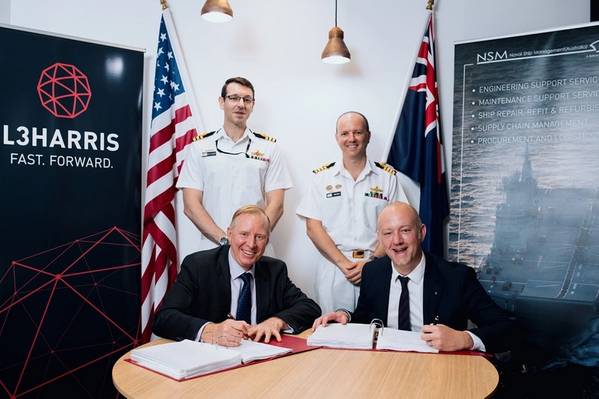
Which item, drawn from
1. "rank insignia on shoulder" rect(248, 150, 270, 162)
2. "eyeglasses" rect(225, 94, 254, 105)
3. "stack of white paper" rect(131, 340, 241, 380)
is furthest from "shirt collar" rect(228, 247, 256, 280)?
"eyeglasses" rect(225, 94, 254, 105)

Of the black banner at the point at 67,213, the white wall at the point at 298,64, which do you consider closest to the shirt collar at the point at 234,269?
the black banner at the point at 67,213

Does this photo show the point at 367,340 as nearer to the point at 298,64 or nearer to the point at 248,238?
the point at 248,238

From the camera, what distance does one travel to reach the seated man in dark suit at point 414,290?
2.29 metres

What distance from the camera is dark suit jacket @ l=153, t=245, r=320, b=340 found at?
225 cm

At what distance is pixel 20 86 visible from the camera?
328cm

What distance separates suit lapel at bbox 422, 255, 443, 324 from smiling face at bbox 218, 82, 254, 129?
5.71ft

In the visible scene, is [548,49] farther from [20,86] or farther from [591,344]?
[20,86]

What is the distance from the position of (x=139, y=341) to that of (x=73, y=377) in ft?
1.55

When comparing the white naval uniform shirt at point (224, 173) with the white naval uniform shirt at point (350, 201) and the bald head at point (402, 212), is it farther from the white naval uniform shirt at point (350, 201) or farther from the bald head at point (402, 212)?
the bald head at point (402, 212)

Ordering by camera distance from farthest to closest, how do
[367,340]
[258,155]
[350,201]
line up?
[258,155], [350,201], [367,340]

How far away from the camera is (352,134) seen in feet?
11.1

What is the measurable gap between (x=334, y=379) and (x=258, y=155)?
7.12 feet

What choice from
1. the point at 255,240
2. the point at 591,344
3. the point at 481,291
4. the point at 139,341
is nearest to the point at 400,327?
the point at 481,291

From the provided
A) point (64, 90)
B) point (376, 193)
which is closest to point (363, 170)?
point (376, 193)
